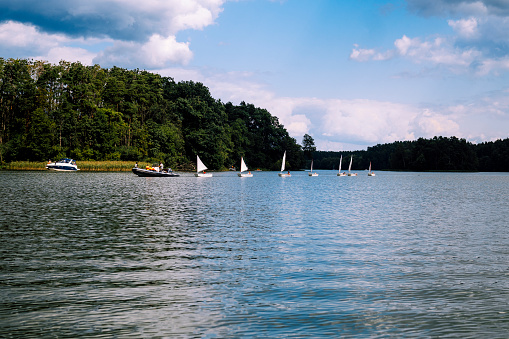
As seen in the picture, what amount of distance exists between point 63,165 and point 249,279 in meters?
124

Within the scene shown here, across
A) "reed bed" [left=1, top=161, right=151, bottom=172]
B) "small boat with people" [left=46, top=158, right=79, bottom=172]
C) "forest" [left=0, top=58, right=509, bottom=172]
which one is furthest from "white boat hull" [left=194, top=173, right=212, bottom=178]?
"small boat with people" [left=46, top=158, right=79, bottom=172]

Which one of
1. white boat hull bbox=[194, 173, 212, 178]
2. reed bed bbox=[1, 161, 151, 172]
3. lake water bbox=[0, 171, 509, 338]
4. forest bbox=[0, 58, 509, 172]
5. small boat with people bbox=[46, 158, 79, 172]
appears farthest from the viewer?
forest bbox=[0, 58, 509, 172]

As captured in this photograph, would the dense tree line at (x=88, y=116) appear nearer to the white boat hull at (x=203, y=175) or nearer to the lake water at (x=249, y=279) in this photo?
the white boat hull at (x=203, y=175)

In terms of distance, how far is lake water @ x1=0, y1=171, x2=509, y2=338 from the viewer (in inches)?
432

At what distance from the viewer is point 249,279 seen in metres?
15.8

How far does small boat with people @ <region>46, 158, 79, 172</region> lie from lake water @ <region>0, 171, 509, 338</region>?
102697 mm

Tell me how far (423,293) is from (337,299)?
112 inches

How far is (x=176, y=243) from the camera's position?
23062 mm

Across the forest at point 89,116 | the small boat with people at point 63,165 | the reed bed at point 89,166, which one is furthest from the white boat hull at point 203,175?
the small boat with people at point 63,165

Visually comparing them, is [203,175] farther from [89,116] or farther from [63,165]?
[89,116]

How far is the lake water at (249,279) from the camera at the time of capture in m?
11.0

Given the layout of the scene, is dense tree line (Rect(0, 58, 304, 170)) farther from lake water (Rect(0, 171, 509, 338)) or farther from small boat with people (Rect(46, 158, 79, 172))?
lake water (Rect(0, 171, 509, 338))

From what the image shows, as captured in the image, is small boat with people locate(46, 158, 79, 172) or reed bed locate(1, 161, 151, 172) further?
reed bed locate(1, 161, 151, 172)

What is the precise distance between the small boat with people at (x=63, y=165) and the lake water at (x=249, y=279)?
102697 mm
